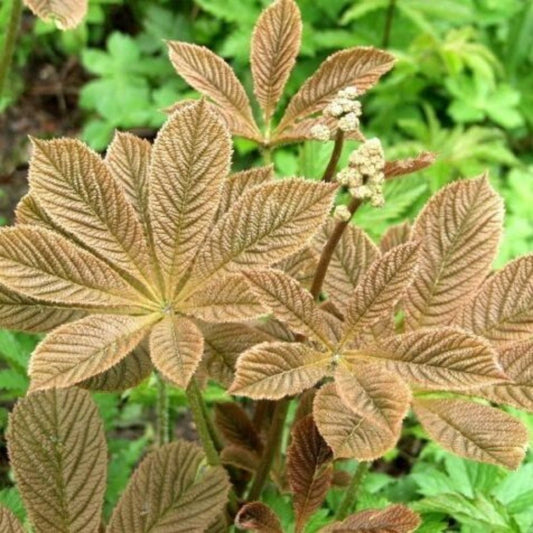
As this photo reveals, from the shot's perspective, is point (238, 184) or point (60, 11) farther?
point (60, 11)

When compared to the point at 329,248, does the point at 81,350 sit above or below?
below

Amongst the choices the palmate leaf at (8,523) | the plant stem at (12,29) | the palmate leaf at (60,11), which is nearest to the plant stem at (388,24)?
the plant stem at (12,29)

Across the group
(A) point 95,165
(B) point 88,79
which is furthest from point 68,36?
(A) point 95,165

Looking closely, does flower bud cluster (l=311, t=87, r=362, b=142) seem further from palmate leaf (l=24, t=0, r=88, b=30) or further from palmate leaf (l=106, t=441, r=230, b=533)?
palmate leaf (l=24, t=0, r=88, b=30)

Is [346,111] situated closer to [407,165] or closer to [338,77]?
[407,165]

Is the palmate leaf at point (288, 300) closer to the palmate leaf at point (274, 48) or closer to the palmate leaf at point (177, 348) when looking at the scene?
the palmate leaf at point (177, 348)

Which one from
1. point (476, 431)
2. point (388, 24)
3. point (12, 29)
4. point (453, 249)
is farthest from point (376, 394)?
point (388, 24)
